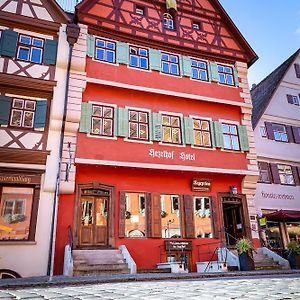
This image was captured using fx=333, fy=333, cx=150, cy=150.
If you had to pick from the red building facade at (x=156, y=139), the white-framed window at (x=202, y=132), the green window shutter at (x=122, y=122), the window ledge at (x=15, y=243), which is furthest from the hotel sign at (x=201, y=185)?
the window ledge at (x=15, y=243)

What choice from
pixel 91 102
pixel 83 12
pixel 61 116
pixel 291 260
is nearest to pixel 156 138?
pixel 91 102

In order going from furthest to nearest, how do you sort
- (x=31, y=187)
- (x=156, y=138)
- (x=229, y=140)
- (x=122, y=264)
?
(x=229, y=140), (x=156, y=138), (x=31, y=187), (x=122, y=264)

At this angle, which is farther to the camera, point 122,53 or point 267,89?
point 267,89

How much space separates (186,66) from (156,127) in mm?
4021

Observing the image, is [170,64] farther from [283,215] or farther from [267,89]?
[283,215]

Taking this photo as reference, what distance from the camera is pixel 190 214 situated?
49.6 ft

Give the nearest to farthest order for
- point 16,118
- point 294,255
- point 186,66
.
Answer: point 16,118 < point 294,255 < point 186,66

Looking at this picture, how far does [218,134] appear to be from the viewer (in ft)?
55.0

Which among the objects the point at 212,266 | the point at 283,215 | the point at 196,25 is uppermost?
the point at 196,25

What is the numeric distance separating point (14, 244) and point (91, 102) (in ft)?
21.9

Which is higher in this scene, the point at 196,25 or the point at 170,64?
the point at 196,25

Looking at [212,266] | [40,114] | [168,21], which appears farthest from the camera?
[168,21]

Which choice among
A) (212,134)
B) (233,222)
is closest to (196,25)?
(212,134)

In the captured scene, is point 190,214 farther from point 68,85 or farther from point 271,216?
point 68,85
